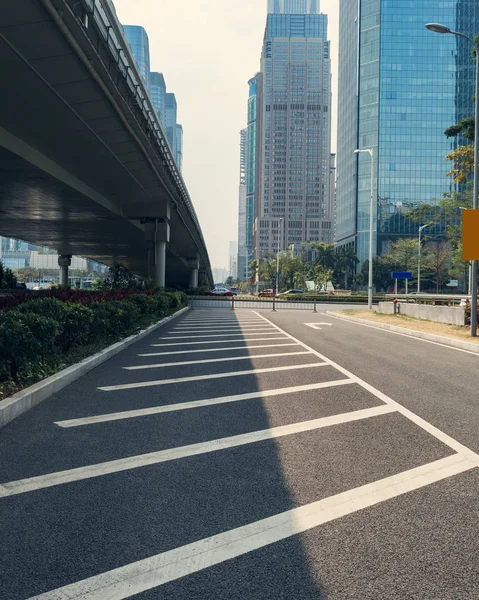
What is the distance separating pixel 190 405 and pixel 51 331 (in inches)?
114

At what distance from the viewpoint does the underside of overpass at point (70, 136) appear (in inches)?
481

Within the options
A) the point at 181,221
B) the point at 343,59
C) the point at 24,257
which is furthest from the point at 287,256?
the point at 24,257

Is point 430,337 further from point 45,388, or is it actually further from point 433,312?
point 45,388

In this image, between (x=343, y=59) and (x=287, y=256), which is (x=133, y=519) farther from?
(x=343, y=59)

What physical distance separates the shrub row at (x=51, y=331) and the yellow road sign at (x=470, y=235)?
35.6ft

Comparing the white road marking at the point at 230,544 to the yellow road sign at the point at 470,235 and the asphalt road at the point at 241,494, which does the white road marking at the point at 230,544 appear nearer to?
the asphalt road at the point at 241,494

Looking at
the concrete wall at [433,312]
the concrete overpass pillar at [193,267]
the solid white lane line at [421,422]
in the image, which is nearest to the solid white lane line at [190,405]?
the solid white lane line at [421,422]

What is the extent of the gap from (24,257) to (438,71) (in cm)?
15075

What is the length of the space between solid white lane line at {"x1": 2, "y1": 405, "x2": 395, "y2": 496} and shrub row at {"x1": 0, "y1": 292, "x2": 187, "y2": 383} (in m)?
3.12

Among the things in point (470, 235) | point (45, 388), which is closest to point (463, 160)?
point (470, 235)

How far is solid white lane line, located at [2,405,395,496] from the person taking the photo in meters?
4.04

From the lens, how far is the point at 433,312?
24.0 metres

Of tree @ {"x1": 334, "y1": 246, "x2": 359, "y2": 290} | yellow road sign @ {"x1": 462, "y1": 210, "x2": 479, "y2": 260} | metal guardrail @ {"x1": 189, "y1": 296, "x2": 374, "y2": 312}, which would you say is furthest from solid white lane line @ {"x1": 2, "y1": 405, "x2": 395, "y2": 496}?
tree @ {"x1": 334, "y1": 246, "x2": 359, "y2": 290}

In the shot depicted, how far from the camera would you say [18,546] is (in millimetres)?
3039
